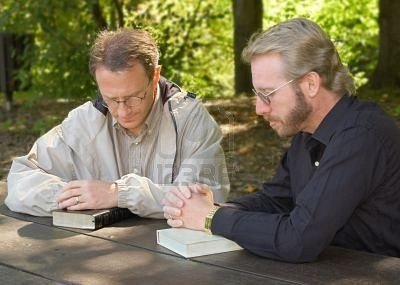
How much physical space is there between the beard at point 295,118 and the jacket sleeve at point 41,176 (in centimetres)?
96

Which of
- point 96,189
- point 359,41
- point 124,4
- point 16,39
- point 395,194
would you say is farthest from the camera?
point 359,41

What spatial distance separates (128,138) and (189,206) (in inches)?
32.7

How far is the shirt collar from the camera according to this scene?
256cm

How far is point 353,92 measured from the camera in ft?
8.91

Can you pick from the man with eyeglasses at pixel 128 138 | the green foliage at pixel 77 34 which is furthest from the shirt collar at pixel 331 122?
the green foliage at pixel 77 34

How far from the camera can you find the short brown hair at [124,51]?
10.2 ft

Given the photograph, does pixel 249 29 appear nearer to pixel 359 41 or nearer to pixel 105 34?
pixel 359 41

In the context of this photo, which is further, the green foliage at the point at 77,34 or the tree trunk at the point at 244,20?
the tree trunk at the point at 244,20

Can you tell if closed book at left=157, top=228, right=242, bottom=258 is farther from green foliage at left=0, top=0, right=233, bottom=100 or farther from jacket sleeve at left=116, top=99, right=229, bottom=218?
green foliage at left=0, top=0, right=233, bottom=100

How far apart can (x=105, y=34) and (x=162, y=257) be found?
49.5 inches

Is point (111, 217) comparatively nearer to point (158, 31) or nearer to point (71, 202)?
point (71, 202)

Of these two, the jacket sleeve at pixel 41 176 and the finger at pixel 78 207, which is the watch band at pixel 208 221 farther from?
the jacket sleeve at pixel 41 176

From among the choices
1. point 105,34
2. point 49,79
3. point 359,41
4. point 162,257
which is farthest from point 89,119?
point 359,41

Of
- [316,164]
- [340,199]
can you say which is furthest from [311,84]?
[340,199]
